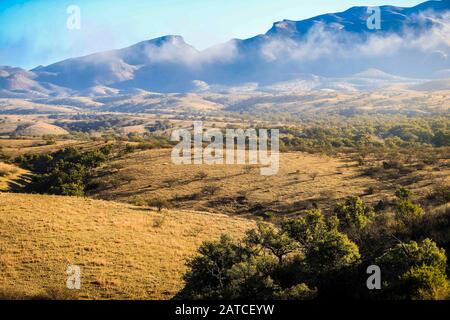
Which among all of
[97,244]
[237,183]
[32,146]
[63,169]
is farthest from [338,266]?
[32,146]

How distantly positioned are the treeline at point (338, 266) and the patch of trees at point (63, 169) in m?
48.9

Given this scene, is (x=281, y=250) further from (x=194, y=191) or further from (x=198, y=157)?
(x=198, y=157)

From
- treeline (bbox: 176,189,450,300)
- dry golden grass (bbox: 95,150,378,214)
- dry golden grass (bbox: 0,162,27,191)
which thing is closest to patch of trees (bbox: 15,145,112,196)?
dry golden grass (bbox: 0,162,27,191)

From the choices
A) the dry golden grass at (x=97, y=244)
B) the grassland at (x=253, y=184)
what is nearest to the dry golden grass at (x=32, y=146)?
the grassland at (x=253, y=184)

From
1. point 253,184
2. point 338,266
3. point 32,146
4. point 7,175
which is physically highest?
point 32,146

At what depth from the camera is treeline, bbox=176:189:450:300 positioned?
1619 centimetres

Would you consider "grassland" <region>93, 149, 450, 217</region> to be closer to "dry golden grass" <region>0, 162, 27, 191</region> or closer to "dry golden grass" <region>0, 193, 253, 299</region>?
"dry golden grass" <region>0, 193, 253, 299</region>

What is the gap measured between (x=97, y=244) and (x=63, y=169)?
184ft

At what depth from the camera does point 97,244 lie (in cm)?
3522

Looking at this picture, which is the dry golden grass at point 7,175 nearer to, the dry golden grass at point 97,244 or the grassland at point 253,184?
the grassland at point 253,184

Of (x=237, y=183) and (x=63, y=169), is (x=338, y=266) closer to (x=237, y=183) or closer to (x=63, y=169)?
(x=237, y=183)

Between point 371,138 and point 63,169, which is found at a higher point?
point 371,138

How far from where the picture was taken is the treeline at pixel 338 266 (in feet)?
53.1
